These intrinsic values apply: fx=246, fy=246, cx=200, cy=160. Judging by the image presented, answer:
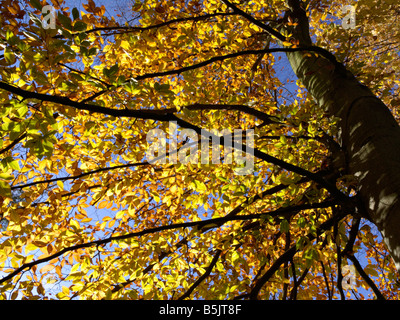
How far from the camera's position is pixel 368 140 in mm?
1935

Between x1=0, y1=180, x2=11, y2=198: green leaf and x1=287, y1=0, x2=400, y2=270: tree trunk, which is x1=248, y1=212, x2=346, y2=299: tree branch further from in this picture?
x1=0, y1=180, x2=11, y2=198: green leaf

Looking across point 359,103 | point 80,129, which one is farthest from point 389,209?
point 80,129

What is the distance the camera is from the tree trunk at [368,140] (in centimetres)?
153

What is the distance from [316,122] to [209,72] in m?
3.06

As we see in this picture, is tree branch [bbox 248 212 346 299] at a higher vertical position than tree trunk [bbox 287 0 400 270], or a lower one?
lower

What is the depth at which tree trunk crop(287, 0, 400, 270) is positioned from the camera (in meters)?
1.53

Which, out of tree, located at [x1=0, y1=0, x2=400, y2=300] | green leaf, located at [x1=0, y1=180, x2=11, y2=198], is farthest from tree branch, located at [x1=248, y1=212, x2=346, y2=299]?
green leaf, located at [x1=0, y1=180, x2=11, y2=198]
